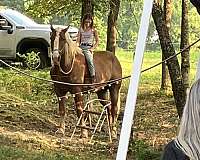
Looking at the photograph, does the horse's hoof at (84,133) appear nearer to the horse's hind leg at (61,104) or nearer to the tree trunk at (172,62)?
the horse's hind leg at (61,104)

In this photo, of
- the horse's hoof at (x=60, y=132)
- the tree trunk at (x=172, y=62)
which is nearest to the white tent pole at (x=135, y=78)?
the tree trunk at (x=172, y=62)

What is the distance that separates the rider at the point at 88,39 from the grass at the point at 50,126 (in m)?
1.23

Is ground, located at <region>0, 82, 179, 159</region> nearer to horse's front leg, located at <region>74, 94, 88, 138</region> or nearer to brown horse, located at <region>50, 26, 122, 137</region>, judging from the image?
horse's front leg, located at <region>74, 94, 88, 138</region>

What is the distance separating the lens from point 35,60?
16406mm

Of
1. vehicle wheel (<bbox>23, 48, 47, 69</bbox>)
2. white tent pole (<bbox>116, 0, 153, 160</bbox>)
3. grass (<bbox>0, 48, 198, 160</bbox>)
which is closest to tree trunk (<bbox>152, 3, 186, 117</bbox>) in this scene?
grass (<bbox>0, 48, 198, 160</bbox>)

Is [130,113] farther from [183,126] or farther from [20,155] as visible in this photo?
[20,155]

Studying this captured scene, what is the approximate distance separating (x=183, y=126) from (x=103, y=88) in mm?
8189

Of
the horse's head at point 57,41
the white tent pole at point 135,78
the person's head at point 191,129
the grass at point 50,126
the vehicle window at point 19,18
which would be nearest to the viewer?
the person's head at point 191,129

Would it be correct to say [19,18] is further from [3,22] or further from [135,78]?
[135,78]

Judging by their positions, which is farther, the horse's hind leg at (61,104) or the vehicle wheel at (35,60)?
the vehicle wheel at (35,60)

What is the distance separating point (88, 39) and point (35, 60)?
7.05 meters

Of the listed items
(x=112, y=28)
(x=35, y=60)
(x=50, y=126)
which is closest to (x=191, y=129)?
(x=50, y=126)

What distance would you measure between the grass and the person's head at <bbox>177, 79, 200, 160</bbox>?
5086 millimetres

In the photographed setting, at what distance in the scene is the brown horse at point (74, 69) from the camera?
30.0ft
